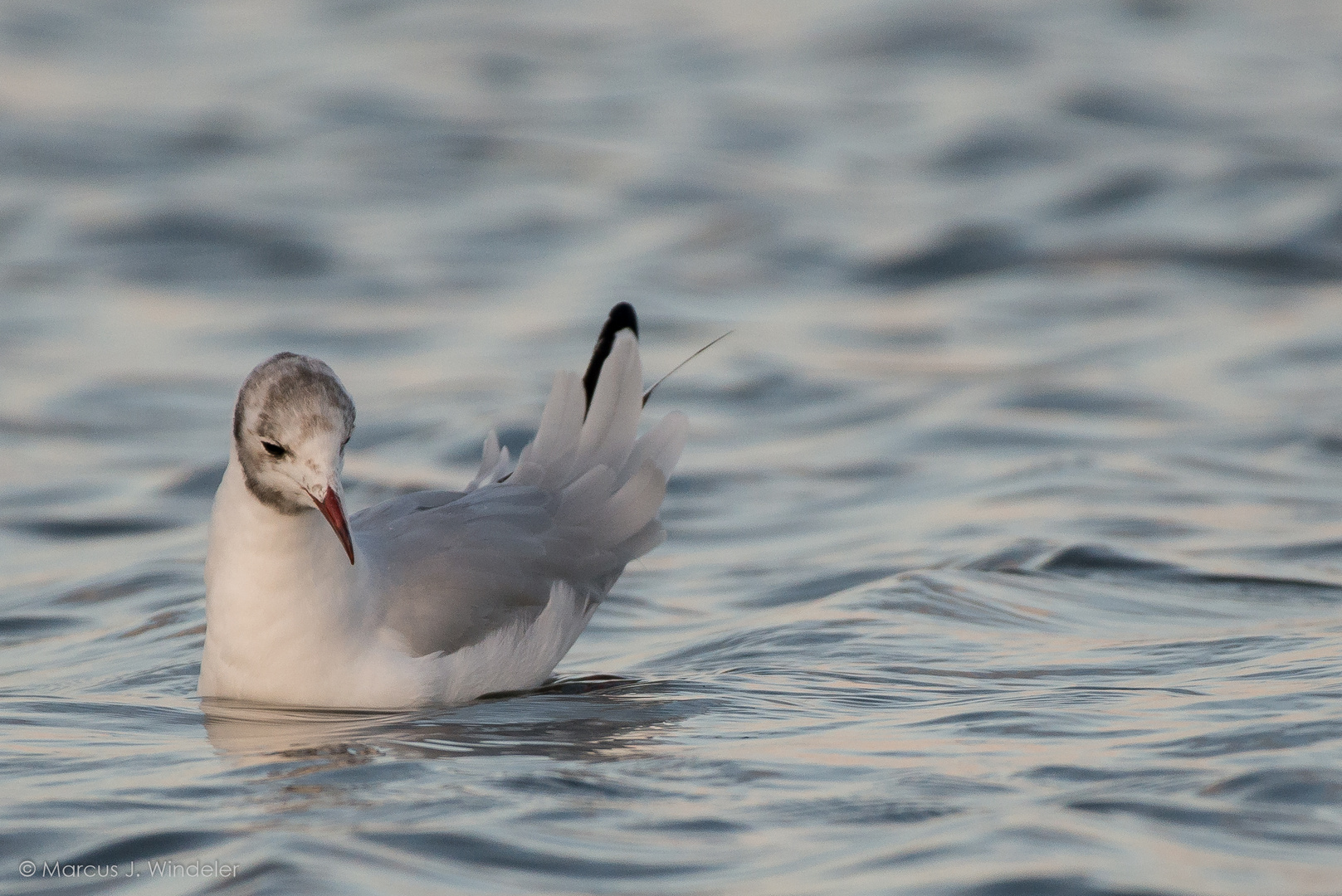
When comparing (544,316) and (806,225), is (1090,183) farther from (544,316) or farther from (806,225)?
(544,316)

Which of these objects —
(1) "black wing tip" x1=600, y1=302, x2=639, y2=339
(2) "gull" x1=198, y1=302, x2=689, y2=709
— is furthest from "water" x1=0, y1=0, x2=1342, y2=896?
(1) "black wing tip" x1=600, y1=302, x2=639, y2=339

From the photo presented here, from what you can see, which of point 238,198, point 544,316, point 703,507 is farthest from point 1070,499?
point 238,198

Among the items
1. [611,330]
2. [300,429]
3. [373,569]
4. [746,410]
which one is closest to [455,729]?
[373,569]

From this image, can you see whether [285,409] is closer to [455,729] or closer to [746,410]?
[455,729]

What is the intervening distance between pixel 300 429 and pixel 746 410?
5.83m

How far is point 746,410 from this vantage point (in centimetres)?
1137

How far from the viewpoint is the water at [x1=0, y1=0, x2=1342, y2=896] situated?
5.04 metres

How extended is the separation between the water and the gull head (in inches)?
28.5

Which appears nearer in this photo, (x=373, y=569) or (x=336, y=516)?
(x=336, y=516)

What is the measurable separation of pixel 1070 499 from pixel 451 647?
12.6 ft

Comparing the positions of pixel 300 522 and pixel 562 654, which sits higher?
pixel 300 522

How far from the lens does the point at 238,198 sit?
51.1 ft

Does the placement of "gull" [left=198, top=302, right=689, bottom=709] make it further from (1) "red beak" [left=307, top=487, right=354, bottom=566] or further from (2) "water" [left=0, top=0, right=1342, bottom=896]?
(2) "water" [left=0, top=0, right=1342, bottom=896]

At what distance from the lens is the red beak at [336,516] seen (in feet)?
18.6
